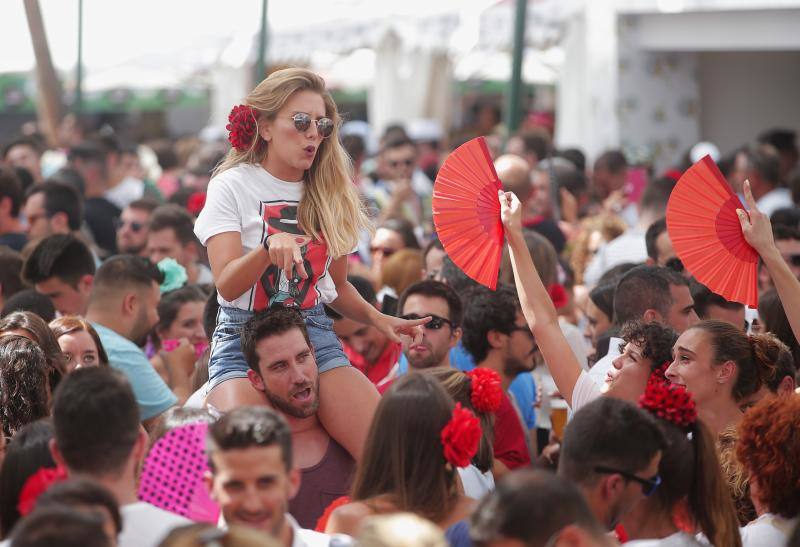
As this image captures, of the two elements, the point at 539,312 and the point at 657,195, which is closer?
the point at 539,312

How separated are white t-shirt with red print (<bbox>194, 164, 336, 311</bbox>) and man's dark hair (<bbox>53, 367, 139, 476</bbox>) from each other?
1.09 m

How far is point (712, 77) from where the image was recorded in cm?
1344

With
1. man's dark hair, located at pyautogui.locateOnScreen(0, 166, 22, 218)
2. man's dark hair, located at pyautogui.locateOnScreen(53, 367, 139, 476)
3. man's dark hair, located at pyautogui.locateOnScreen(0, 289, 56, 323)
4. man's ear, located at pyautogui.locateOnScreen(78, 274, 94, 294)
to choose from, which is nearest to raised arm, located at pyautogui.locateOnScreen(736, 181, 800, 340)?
man's dark hair, located at pyautogui.locateOnScreen(53, 367, 139, 476)

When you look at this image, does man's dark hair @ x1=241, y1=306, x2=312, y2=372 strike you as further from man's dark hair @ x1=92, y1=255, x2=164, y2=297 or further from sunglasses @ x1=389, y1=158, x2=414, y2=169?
sunglasses @ x1=389, y1=158, x2=414, y2=169

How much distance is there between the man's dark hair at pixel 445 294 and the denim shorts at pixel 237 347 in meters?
1.07

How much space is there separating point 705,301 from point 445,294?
1.34 meters

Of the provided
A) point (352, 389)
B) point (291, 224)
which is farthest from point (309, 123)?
point (352, 389)

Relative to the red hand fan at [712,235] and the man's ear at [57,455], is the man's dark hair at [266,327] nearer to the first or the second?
the man's ear at [57,455]

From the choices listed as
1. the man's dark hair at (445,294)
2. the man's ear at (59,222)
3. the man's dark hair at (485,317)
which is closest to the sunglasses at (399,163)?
the man's ear at (59,222)

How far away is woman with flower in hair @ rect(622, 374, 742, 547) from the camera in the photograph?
3.39 m

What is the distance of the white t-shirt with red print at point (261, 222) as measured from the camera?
421cm

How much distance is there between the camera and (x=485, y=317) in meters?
5.50

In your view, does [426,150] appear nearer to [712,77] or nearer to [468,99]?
[712,77]

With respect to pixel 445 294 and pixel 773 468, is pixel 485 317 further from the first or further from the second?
pixel 773 468
